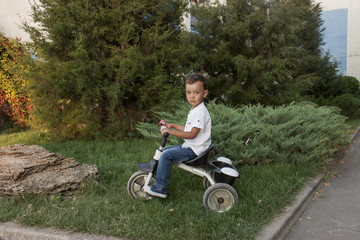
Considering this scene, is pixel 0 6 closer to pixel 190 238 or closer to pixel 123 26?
pixel 123 26

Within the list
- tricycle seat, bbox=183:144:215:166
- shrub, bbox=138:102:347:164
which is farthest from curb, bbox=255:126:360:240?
tricycle seat, bbox=183:144:215:166

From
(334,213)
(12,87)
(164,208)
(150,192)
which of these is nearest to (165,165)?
(150,192)

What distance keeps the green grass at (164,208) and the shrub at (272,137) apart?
0.71 feet

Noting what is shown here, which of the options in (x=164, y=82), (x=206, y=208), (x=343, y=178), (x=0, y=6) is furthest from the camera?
(x=0, y=6)

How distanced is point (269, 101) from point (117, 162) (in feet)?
20.9

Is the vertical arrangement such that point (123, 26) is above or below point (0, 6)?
below

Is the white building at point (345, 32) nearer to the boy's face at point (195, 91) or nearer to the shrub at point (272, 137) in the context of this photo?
the shrub at point (272, 137)

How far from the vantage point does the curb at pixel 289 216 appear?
278 centimetres

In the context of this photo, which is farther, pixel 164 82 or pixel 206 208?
pixel 164 82

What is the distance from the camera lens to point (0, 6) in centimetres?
1122

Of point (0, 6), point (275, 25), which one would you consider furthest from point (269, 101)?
point (0, 6)

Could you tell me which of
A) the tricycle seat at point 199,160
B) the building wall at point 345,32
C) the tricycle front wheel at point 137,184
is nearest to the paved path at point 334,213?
the tricycle seat at point 199,160

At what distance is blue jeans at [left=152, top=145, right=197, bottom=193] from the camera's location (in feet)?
10.4

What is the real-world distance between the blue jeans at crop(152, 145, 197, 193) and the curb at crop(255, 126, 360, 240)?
1.01m
